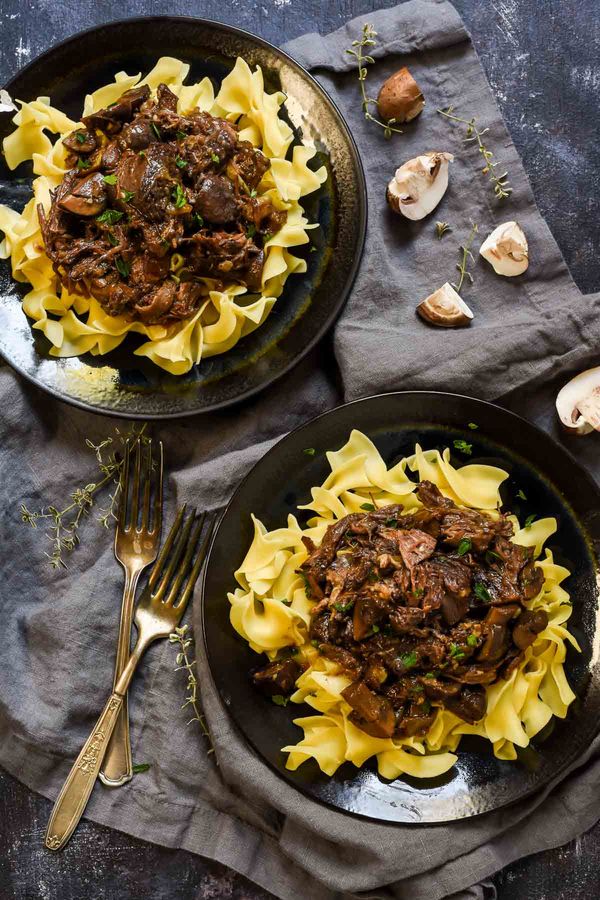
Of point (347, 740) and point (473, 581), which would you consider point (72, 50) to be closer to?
point (473, 581)

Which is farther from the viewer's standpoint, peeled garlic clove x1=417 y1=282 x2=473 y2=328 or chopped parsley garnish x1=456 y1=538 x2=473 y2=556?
peeled garlic clove x1=417 y1=282 x2=473 y2=328

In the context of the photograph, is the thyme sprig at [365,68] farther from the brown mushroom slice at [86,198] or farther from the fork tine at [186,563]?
Answer: the fork tine at [186,563]

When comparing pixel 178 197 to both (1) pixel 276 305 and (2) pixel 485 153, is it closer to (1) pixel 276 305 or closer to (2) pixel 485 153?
(1) pixel 276 305

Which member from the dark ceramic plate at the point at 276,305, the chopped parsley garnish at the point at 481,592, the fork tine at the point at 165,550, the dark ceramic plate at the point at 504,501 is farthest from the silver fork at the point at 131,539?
the chopped parsley garnish at the point at 481,592

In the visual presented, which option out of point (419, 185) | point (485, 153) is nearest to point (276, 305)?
point (419, 185)

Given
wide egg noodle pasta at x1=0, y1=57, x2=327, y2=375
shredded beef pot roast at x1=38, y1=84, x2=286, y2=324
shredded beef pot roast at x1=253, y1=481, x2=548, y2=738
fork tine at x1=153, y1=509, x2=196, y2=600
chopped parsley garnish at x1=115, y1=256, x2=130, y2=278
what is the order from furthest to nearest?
fork tine at x1=153, y1=509, x2=196, y2=600
wide egg noodle pasta at x1=0, y1=57, x2=327, y2=375
chopped parsley garnish at x1=115, y1=256, x2=130, y2=278
shredded beef pot roast at x1=38, y1=84, x2=286, y2=324
shredded beef pot roast at x1=253, y1=481, x2=548, y2=738

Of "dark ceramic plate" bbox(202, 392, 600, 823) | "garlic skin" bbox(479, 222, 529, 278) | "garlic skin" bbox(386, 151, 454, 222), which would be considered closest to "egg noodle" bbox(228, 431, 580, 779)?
"dark ceramic plate" bbox(202, 392, 600, 823)

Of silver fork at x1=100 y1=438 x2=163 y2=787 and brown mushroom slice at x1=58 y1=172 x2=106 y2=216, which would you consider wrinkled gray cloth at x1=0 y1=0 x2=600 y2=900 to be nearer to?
silver fork at x1=100 y1=438 x2=163 y2=787
